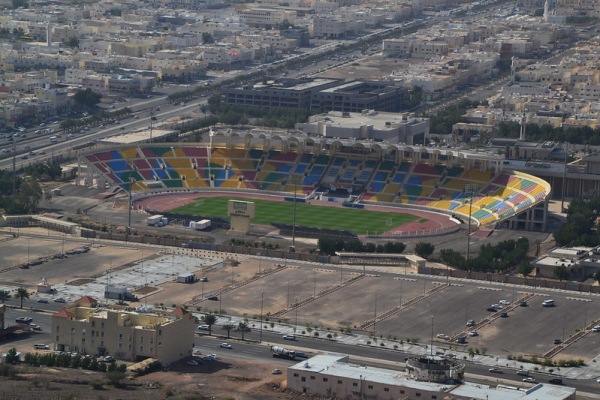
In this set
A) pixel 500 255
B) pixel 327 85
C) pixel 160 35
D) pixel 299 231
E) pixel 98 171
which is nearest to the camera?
pixel 500 255

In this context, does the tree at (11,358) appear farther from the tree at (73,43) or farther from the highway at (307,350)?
the tree at (73,43)

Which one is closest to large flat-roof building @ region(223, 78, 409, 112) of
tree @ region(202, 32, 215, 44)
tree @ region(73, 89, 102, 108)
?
tree @ region(73, 89, 102, 108)

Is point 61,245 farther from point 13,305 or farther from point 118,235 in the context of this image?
point 13,305

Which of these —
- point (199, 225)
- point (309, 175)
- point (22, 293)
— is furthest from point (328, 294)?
point (309, 175)

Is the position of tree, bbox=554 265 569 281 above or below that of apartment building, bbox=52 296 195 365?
below

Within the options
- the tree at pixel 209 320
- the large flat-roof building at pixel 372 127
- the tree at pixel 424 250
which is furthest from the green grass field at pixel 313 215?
the tree at pixel 209 320

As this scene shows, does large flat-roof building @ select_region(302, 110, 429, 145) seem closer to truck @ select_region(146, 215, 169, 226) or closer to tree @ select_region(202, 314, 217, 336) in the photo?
truck @ select_region(146, 215, 169, 226)

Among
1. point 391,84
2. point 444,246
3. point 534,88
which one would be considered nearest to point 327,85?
point 391,84
